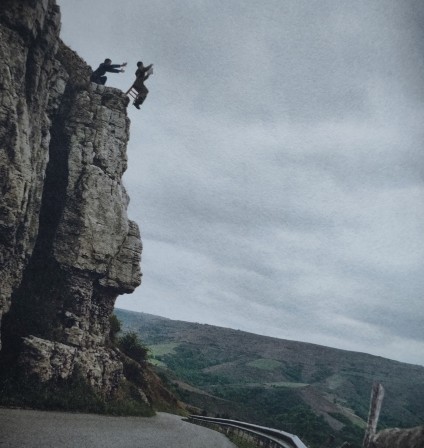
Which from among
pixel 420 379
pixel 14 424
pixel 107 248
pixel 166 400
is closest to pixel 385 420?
pixel 420 379

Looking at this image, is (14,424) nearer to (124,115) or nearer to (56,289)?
(56,289)

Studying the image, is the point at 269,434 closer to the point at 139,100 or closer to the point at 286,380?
the point at 139,100

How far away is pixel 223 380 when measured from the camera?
348ft

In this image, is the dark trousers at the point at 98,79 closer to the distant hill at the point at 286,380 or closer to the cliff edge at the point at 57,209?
the cliff edge at the point at 57,209

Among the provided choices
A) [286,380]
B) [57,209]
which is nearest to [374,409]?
[57,209]

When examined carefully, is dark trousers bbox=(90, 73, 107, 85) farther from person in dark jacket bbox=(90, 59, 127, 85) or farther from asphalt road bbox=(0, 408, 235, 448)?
asphalt road bbox=(0, 408, 235, 448)

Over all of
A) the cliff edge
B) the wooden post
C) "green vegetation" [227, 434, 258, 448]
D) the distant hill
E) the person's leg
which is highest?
the person's leg

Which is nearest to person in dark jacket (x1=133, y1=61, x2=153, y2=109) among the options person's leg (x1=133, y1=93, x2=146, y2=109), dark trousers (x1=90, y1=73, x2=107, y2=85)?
person's leg (x1=133, y1=93, x2=146, y2=109)

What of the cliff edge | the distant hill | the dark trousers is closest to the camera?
the cliff edge

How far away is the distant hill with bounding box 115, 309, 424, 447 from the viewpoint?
214 ft

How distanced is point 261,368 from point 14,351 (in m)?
116

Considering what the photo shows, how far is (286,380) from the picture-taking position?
11612cm

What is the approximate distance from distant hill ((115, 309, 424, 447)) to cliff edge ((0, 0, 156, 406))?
37.7 meters

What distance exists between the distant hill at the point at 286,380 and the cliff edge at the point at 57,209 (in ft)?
124
